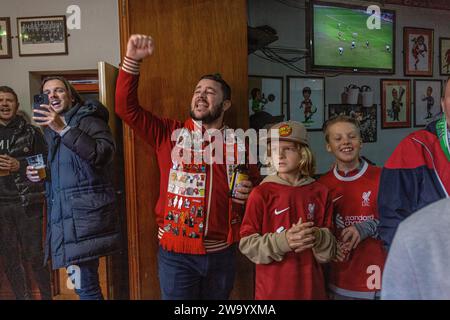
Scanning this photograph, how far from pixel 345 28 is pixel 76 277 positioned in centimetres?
115

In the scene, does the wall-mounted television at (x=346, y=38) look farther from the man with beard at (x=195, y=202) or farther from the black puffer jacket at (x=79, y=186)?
the black puffer jacket at (x=79, y=186)

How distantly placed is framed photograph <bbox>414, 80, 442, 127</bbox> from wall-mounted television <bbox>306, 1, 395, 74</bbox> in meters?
0.14

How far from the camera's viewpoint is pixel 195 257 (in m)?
1.20

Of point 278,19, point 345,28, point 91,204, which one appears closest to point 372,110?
point 345,28

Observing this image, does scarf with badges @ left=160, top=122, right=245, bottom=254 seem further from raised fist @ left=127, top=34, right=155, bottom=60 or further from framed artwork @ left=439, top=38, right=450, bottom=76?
framed artwork @ left=439, top=38, right=450, bottom=76

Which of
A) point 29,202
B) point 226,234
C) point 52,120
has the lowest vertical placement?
point 226,234

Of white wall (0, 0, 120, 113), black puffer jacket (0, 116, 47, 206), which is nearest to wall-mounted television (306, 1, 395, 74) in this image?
white wall (0, 0, 120, 113)

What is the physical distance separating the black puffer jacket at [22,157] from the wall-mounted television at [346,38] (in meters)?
0.89

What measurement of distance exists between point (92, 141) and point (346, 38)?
2.80ft

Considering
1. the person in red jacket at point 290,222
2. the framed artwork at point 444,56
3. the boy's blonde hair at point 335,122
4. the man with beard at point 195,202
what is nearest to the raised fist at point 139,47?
the man with beard at point 195,202

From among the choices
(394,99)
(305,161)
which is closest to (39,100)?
(305,161)

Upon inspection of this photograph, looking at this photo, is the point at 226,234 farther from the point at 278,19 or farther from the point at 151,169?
the point at 278,19

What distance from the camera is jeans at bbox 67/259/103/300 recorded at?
4.17 ft

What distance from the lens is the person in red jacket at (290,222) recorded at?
1.08 metres
